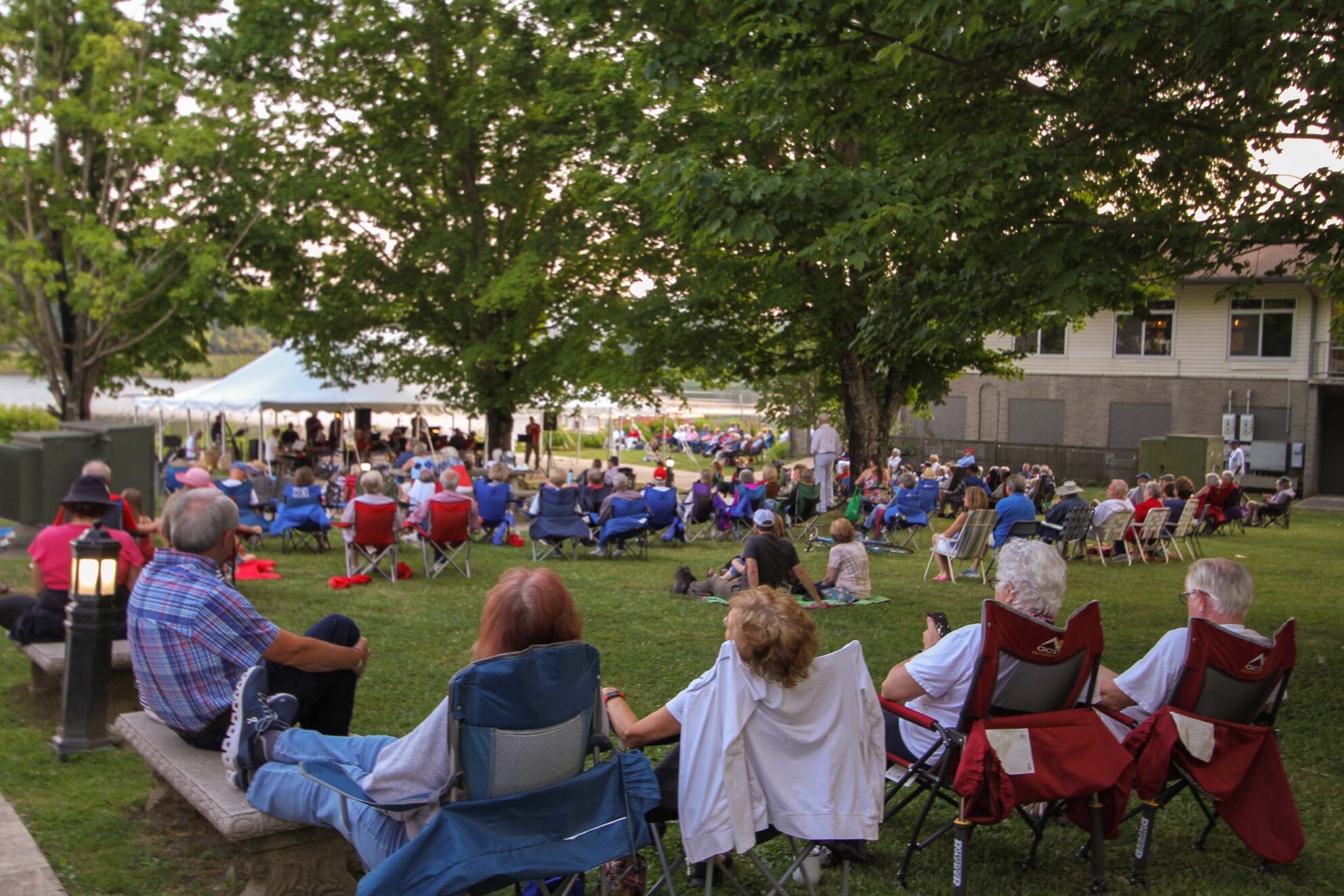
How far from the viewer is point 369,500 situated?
1120 centimetres

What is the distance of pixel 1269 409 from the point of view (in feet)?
103

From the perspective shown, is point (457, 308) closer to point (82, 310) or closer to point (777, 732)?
point (82, 310)

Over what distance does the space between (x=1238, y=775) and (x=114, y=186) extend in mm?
22906

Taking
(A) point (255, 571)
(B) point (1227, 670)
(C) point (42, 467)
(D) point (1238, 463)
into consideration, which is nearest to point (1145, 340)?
(D) point (1238, 463)

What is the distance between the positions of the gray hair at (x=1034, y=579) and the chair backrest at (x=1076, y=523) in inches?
408

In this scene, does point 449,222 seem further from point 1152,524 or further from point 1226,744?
point 1226,744

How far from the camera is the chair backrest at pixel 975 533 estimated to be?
12.4m

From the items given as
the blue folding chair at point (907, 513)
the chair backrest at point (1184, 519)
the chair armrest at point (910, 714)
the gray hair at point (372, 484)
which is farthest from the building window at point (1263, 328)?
the chair armrest at point (910, 714)

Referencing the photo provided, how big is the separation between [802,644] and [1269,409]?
3215cm

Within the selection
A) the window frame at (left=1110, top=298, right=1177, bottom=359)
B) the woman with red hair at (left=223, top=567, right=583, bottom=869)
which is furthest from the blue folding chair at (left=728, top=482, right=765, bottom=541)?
the window frame at (left=1110, top=298, right=1177, bottom=359)

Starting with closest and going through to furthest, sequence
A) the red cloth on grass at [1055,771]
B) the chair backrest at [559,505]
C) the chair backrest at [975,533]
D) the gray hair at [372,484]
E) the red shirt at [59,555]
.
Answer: the red cloth on grass at [1055,771]
the red shirt at [59,555]
the gray hair at [372,484]
the chair backrest at [975,533]
the chair backrest at [559,505]

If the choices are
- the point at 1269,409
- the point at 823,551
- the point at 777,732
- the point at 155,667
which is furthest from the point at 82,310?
the point at 1269,409

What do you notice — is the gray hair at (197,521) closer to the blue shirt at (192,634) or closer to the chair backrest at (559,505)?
the blue shirt at (192,634)

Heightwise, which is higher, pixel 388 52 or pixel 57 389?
pixel 388 52
